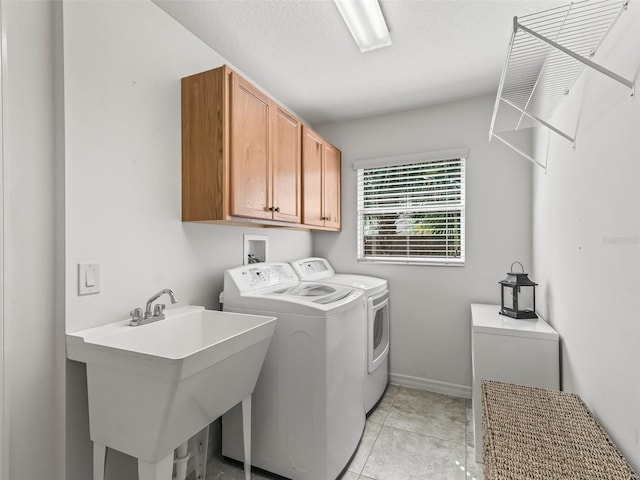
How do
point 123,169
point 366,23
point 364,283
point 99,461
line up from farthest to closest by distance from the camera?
point 364,283 → point 366,23 → point 123,169 → point 99,461

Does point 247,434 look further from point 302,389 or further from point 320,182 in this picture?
point 320,182

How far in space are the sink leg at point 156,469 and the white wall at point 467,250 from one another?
7.01 feet

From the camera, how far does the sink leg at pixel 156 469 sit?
1136 mm

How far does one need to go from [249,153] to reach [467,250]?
6.41ft

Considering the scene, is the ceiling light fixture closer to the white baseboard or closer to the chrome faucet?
the chrome faucet

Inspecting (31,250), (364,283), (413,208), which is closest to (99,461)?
(31,250)

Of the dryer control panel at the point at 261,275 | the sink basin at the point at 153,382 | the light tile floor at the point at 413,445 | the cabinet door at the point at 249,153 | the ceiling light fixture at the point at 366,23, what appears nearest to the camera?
the sink basin at the point at 153,382

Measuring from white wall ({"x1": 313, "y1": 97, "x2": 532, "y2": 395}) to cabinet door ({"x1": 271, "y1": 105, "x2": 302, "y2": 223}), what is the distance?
3.18ft

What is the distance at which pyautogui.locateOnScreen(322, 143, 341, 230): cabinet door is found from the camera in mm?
2791

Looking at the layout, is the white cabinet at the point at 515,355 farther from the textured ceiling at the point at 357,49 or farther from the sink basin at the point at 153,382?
the textured ceiling at the point at 357,49

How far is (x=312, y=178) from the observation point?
2557 mm

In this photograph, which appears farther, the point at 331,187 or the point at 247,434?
the point at 331,187

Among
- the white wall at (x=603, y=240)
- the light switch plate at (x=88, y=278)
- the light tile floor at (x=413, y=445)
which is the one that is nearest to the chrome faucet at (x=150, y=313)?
the light switch plate at (x=88, y=278)

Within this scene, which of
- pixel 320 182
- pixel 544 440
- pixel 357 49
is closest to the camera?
pixel 544 440
